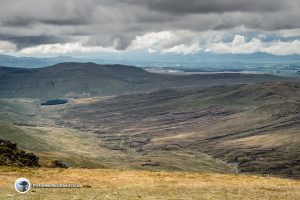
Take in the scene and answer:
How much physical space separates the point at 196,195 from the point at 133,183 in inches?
471

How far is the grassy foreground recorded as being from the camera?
47844 mm

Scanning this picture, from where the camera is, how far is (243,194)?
176ft

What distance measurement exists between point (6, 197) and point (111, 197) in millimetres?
10472

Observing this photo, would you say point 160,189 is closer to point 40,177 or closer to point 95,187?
point 95,187

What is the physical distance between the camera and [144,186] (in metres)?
56.9

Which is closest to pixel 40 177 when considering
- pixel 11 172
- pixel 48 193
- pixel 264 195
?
pixel 11 172

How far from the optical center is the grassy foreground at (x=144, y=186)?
157 ft

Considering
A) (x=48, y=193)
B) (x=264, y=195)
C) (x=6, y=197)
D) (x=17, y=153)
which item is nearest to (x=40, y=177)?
(x=48, y=193)

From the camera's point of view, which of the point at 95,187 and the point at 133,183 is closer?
the point at 95,187

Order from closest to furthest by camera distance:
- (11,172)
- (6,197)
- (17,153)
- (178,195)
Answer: (6,197)
(178,195)
(11,172)
(17,153)

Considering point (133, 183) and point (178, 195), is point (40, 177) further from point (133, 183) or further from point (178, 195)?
point (178, 195)

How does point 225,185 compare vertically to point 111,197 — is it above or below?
below

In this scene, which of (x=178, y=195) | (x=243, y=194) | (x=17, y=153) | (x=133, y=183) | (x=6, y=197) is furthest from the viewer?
(x=17, y=153)

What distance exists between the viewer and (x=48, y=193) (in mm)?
46688
